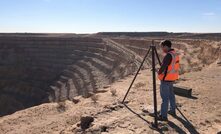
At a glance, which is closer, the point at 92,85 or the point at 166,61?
the point at 166,61

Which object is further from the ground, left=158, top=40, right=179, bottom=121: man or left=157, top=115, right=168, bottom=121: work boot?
left=158, top=40, right=179, bottom=121: man

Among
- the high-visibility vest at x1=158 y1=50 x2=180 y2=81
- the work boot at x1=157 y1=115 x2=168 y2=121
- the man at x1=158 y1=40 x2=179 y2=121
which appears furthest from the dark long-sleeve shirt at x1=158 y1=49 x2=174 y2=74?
the work boot at x1=157 y1=115 x2=168 y2=121

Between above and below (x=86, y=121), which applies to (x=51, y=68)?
below

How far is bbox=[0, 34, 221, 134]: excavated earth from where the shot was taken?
30.2ft

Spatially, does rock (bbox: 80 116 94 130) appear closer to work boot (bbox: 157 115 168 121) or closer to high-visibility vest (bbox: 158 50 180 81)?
work boot (bbox: 157 115 168 121)

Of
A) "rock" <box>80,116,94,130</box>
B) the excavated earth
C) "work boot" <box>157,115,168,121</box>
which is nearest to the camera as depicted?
"work boot" <box>157,115,168,121</box>

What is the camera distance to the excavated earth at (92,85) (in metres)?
9.22

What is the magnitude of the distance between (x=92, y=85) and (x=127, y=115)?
23.2 meters

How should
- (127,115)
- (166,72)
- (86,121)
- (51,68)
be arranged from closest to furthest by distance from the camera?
(166,72)
(86,121)
(127,115)
(51,68)

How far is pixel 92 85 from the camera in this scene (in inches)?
1278

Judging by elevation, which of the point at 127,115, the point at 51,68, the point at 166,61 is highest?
the point at 166,61

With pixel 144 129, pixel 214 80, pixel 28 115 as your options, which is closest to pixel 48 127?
pixel 28 115

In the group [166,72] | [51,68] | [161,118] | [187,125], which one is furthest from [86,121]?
[51,68]

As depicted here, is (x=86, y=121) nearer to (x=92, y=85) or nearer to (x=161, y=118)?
(x=161, y=118)
